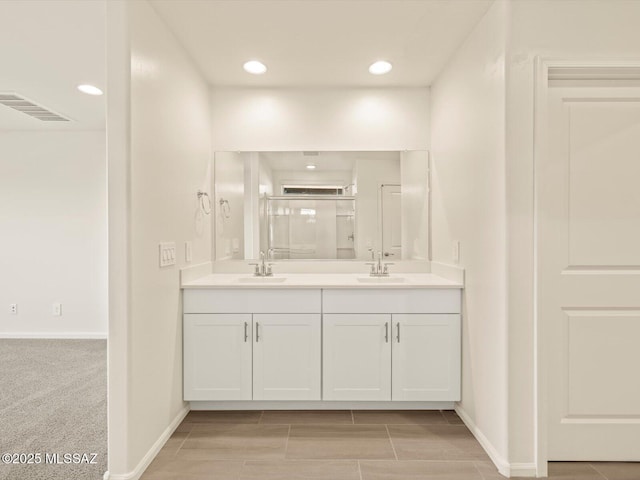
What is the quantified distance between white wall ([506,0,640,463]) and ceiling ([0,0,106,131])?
218 centimetres

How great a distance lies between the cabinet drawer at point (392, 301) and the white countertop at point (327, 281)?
0.14 feet

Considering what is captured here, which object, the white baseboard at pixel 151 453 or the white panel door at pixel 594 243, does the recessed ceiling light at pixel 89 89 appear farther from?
the white panel door at pixel 594 243

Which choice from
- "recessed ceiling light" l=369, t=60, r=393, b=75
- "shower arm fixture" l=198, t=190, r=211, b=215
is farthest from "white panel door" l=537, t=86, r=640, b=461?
"shower arm fixture" l=198, t=190, r=211, b=215

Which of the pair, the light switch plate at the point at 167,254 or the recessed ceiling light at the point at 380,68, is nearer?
the light switch plate at the point at 167,254

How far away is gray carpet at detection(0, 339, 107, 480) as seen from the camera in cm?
Result: 196

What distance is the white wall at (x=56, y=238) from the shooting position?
4.30 meters

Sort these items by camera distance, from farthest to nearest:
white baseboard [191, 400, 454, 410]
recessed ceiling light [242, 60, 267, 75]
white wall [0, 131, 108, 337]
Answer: white wall [0, 131, 108, 337], recessed ceiling light [242, 60, 267, 75], white baseboard [191, 400, 454, 410]

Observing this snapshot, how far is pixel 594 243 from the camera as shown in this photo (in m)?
1.91

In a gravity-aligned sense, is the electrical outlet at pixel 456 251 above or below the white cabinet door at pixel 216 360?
above

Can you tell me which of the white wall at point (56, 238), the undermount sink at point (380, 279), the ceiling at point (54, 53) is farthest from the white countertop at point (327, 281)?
the white wall at point (56, 238)

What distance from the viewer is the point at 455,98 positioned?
254cm

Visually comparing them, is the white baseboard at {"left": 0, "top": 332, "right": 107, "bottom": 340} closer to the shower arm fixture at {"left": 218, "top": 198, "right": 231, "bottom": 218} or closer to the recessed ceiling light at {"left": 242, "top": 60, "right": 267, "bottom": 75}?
the shower arm fixture at {"left": 218, "top": 198, "right": 231, "bottom": 218}

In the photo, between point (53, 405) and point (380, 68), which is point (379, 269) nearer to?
point (380, 68)

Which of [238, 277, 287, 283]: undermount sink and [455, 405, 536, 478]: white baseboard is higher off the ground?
[238, 277, 287, 283]: undermount sink
